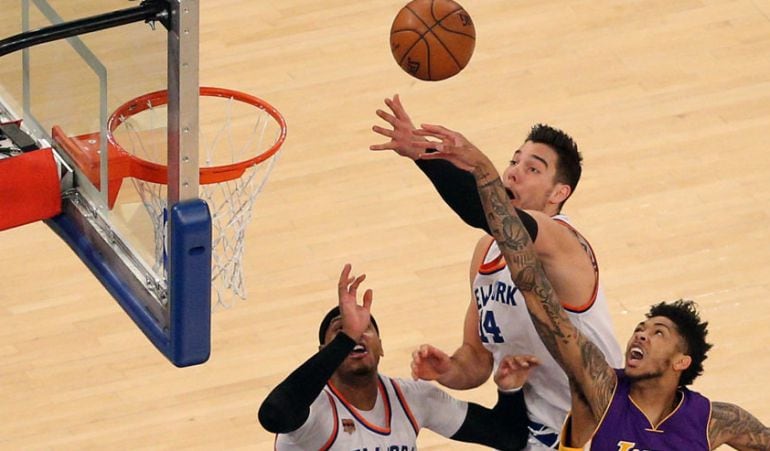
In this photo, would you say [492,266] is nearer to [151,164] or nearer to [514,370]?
[514,370]

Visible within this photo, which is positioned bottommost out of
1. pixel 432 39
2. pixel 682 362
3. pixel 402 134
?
pixel 682 362

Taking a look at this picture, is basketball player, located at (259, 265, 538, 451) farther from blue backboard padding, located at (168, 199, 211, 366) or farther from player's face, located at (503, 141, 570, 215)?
player's face, located at (503, 141, 570, 215)

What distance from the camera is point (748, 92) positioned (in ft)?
31.8

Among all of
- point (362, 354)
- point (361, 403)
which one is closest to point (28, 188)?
point (362, 354)

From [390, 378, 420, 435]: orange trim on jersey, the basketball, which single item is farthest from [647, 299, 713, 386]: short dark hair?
the basketball

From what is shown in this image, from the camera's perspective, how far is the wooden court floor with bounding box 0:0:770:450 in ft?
26.5

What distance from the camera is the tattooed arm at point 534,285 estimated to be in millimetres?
5605

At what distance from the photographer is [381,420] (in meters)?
6.38

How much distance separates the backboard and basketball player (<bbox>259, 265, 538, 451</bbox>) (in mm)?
344

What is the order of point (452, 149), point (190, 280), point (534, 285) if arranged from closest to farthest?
point (452, 149) → point (190, 280) → point (534, 285)

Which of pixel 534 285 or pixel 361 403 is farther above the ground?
pixel 534 285

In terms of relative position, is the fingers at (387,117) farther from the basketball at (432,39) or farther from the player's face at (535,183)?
the player's face at (535,183)

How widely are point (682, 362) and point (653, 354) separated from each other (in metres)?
0.09

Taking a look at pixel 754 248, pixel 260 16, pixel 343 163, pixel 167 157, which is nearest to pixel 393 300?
pixel 343 163
